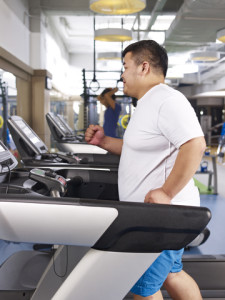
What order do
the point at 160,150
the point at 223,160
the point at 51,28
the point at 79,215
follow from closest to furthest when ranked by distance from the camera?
the point at 79,215 → the point at 160,150 → the point at 223,160 → the point at 51,28

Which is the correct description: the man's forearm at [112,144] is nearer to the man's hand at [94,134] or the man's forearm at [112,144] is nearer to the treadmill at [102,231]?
the man's hand at [94,134]

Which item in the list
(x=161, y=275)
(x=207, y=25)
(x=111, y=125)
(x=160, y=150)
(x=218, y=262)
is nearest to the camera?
(x=161, y=275)

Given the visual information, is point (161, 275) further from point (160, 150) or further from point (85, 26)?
point (85, 26)

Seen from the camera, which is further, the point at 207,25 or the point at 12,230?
the point at 207,25

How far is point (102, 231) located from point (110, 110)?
3.88 meters

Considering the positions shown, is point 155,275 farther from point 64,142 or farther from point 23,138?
point 64,142

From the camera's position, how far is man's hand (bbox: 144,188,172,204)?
1.39m

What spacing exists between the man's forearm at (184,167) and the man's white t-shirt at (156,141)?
0.11 ft

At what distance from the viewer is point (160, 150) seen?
1530 millimetres

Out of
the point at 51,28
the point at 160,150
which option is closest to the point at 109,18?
the point at 51,28

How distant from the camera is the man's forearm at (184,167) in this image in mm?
1413

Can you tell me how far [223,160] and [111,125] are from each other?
241cm

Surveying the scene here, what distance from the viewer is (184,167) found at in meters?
1.41

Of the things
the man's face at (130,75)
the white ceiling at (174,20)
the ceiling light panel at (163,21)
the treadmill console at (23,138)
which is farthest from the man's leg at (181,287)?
the ceiling light panel at (163,21)
